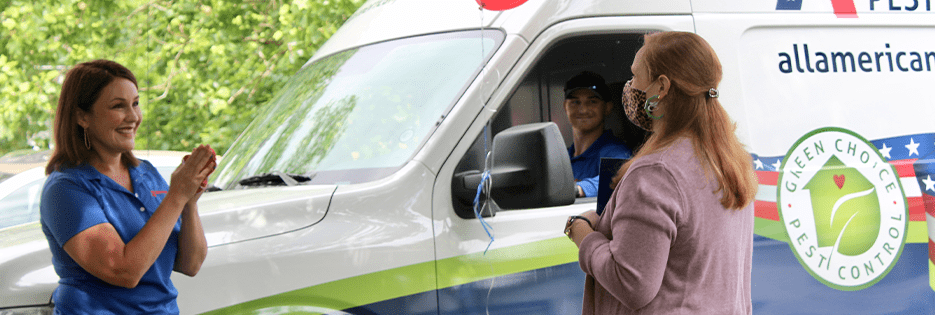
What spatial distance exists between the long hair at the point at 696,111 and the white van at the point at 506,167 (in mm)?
626

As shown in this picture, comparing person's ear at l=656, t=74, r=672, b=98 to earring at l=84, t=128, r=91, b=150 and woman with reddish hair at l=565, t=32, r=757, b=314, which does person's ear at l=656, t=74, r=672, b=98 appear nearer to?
woman with reddish hair at l=565, t=32, r=757, b=314

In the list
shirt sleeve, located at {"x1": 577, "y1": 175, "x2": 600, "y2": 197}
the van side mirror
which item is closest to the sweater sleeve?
the van side mirror

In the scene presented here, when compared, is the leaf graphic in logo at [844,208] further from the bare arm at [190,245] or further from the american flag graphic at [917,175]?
the bare arm at [190,245]

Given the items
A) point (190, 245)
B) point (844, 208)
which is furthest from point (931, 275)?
point (190, 245)

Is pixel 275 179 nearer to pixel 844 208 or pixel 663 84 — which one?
pixel 663 84

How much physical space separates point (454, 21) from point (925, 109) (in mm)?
1978

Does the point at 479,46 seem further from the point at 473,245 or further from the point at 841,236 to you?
the point at 841,236

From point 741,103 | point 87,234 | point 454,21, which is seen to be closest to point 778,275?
point 741,103

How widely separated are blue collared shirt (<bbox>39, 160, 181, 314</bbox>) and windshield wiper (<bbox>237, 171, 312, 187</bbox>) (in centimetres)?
72

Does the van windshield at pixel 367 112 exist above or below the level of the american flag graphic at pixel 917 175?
above

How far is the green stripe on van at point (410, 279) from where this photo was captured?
251 centimetres

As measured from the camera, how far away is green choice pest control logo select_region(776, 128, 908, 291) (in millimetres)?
3217

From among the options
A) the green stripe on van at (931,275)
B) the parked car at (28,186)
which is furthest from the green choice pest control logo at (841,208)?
the parked car at (28,186)

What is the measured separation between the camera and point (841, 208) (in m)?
3.26
